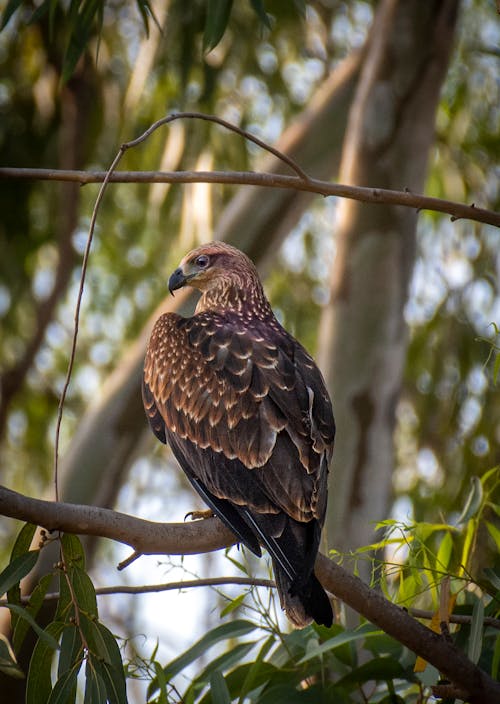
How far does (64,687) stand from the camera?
209 cm

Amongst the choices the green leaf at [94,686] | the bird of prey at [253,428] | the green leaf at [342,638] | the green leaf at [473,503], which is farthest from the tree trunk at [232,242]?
the green leaf at [94,686]

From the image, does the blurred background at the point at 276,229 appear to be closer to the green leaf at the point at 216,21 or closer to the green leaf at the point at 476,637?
the green leaf at the point at 216,21

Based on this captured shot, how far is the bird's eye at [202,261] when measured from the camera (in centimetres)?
322

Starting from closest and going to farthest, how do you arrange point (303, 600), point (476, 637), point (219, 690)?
point (303, 600) < point (476, 637) < point (219, 690)

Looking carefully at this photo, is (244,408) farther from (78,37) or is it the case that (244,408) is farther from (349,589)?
(78,37)

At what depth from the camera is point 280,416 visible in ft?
7.72

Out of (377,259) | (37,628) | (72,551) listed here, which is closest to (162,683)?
(72,551)

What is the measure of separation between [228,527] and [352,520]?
1.70 meters

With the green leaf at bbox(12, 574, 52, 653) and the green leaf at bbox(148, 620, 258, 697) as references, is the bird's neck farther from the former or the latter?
the green leaf at bbox(12, 574, 52, 653)

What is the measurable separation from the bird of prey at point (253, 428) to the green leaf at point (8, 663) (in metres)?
0.50

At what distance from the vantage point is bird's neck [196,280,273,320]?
9.90 feet

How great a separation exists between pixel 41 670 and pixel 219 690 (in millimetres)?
395

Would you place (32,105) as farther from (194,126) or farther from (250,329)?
(250,329)

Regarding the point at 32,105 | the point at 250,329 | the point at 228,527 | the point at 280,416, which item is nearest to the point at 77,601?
the point at 228,527
